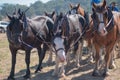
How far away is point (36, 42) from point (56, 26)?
57.1 inches

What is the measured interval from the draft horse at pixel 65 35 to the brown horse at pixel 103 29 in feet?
2.63

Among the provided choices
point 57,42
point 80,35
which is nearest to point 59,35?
point 57,42

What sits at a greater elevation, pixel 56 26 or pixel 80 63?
pixel 56 26

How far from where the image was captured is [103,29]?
812cm

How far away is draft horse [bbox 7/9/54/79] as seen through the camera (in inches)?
324

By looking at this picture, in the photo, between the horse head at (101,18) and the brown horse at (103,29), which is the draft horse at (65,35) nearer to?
the brown horse at (103,29)

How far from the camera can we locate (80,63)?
1162cm

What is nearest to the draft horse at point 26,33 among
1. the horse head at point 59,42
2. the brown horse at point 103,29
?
the horse head at point 59,42

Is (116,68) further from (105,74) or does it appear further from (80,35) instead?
(80,35)

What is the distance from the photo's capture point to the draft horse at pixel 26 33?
8227 mm

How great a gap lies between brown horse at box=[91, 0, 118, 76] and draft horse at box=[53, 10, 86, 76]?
2.63ft

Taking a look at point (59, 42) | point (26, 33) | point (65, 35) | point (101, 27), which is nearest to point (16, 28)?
point (26, 33)

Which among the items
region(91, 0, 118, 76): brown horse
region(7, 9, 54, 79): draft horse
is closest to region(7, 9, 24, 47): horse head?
region(7, 9, 54, 79): draft horse

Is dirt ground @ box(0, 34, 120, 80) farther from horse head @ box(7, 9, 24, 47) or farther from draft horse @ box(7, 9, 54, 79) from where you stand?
horse head @ box(7, 9, 24, 47)
